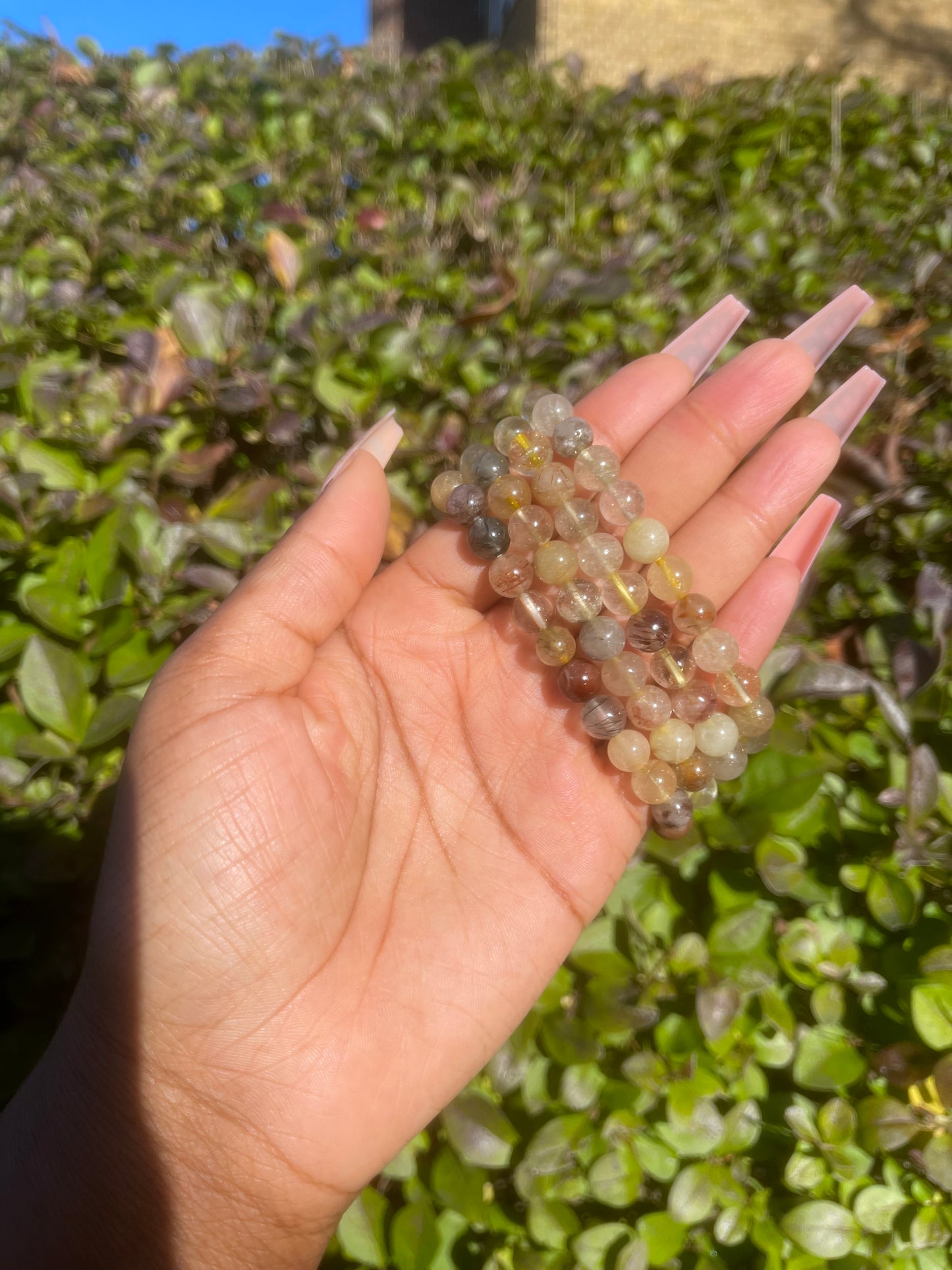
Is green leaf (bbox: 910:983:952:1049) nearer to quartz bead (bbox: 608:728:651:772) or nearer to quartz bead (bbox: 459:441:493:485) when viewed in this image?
quartz bead (bbox: 608:728:651:772)

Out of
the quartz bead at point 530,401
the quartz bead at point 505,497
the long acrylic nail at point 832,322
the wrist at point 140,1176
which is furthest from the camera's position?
the long acrylic nail at point 832,322

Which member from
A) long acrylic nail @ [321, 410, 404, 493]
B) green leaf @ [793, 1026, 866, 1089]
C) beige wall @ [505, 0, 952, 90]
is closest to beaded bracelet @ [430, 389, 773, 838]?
long acrylic nail @ [321, 410, 404, 493]

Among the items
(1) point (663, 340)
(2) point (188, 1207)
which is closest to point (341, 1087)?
(2) point (188, 1207)

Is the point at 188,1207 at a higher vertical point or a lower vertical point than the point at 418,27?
lower

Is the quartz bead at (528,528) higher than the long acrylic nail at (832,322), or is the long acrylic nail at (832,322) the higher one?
the long acrylic nail at (832,322)

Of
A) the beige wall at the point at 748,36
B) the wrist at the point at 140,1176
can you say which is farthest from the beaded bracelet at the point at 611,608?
the beige wall at the point at 748,36

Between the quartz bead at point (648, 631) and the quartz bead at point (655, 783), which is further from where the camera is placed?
the quartz bead at point (648, 631)

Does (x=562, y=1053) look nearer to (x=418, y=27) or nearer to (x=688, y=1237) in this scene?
(x=688, y=1237)

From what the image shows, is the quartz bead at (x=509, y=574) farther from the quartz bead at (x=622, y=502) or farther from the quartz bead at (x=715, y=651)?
the quartz bead at (x=715, y=651)
